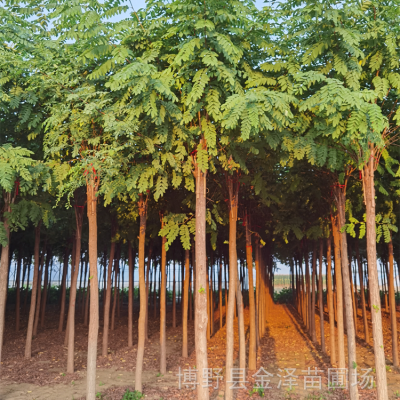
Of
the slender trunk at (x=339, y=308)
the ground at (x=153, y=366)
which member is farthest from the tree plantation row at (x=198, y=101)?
the slender trunk at (x=339, y=308)

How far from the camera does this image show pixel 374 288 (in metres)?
7.84

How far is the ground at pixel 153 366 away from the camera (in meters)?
9.67

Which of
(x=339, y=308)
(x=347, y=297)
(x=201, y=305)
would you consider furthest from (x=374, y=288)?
(x=201, y=305)

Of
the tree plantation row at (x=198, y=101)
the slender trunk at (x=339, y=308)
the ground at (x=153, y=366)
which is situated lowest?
the ground at (x=153, y=366)

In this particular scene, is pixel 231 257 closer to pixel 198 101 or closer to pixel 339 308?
pixel 339 308

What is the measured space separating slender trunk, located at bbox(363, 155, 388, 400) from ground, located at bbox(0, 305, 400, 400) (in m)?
2.56

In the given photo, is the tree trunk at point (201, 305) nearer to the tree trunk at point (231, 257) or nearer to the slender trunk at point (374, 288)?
the tree trunk at point (231, 257)

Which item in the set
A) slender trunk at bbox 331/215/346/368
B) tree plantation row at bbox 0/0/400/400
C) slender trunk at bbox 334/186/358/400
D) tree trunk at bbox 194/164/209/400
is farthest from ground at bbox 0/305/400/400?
tree trunk at bbox 194/164/209/400

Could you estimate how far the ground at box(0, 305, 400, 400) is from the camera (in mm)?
9672

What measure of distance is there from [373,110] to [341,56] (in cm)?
163

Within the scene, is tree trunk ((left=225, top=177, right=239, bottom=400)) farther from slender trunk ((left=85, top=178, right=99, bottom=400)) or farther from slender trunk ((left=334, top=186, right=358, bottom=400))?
slender trunk ((left=85, top=178, right=99, bottom=400))

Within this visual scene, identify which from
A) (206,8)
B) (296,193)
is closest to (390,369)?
(296,193)

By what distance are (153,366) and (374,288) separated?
766 cm

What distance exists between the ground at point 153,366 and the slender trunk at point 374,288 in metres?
2.56
